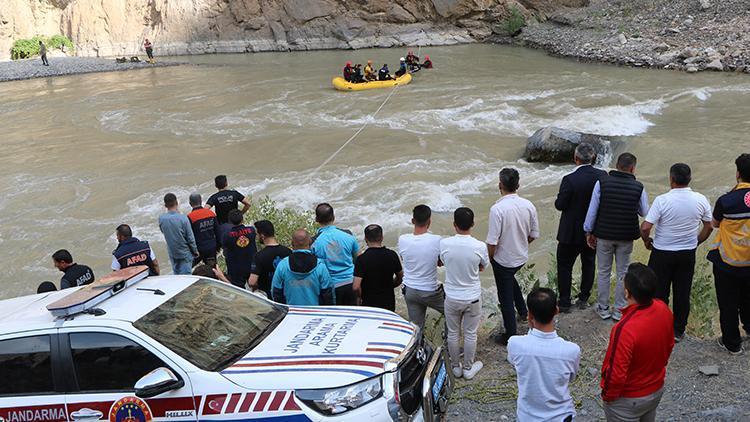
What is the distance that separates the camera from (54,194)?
15.8 meters

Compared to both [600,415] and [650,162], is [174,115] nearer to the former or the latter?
[650,162]

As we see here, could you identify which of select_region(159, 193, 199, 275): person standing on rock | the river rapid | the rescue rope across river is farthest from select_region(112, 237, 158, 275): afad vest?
the rescue rope across river

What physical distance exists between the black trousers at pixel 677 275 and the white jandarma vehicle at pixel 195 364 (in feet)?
7.85

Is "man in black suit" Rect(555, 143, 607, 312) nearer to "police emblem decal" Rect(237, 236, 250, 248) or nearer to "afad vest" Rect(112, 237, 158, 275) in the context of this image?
"police emblem decal" Rect(237, 236, 250, 248)

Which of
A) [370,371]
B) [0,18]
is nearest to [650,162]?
[370,371]

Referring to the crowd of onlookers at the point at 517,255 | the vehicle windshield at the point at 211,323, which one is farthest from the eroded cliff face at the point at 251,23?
the vehicle windshield at the point at 211,323

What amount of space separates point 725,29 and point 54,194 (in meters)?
29.7

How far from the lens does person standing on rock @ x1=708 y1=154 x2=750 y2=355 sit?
5.19 metres

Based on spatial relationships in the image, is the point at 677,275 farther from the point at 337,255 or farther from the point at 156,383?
the point at 156,383

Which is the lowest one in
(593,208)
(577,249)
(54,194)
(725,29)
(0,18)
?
(54,194)

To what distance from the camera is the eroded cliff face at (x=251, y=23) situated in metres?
44.5

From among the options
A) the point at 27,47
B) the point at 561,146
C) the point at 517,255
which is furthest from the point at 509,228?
the point at 27,47

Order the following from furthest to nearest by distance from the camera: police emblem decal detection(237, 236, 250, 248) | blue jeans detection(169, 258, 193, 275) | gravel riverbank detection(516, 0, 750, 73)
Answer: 1. gravel riverbank detection(516, 0, 750, 73)
2. blue jeans detection(169, 258, 193, 275)
3. police emblem decal detection(237, 236, 250, 248)

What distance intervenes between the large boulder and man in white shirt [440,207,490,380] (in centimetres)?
1063
